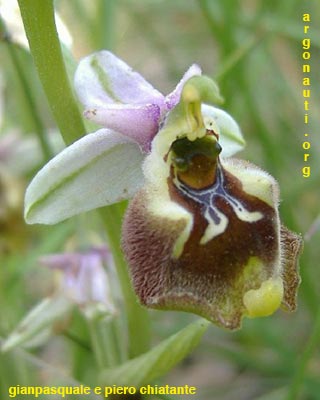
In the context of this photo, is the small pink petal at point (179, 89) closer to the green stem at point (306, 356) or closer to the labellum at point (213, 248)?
the labellum at point (213, 248)

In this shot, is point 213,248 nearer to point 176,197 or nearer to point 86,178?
point 176,197

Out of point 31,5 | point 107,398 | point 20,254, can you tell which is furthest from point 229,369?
point 31,5

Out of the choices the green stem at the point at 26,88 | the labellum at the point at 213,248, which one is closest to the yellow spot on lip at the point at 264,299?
the labellum at the point at 213,248

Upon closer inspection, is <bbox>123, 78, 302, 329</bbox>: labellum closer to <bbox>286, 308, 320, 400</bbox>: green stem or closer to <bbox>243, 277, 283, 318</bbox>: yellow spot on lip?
<bbox>243, 277, 283, 318</bbox>: yellow spot on lip

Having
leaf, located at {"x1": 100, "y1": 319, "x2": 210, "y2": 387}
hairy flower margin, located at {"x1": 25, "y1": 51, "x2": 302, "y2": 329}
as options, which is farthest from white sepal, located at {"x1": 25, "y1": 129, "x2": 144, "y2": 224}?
leaf, located at {"x1": 100, "y1": 319, "x2": 210, "y2": 387}

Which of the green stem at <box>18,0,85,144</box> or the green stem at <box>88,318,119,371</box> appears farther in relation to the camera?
the green stem at <box>88,318,119,371</box>

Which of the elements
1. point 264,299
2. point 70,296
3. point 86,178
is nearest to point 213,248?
point 264,299
